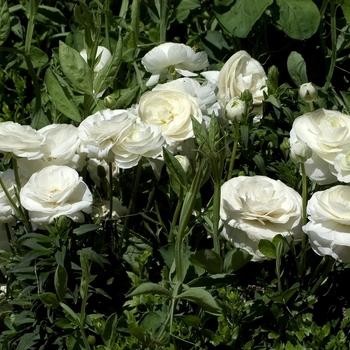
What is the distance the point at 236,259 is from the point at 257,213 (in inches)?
3.7

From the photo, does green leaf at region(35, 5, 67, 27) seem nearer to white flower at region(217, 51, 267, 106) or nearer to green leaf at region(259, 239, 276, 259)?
white flower at region(217, 51, 267, 106)

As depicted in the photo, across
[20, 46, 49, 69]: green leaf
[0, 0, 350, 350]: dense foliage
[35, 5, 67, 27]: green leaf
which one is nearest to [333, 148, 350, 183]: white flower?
[0, 0, 350, 350]: dense foliage

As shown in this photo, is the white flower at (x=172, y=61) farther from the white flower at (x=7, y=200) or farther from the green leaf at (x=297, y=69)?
the white flower at (x=7, y=200)

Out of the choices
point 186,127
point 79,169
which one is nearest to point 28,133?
point 79,169

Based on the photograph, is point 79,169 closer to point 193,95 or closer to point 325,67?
point 193,95

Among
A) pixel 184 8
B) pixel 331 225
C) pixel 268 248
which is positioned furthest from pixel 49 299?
pixel 184 8

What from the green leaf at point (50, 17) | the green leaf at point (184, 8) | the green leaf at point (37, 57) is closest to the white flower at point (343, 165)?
the green leaf at point (184, 8)

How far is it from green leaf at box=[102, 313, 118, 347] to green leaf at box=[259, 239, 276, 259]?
29 centimetres

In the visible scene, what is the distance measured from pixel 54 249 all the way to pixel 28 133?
235 millimetres

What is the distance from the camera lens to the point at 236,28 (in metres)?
1.93

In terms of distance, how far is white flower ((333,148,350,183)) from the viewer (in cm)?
126

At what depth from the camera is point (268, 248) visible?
1276mm

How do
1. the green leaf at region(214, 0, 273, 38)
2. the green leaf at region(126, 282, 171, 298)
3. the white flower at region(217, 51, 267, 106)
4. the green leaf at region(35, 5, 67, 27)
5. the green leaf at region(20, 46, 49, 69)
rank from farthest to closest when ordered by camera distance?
1. the green leaf at region(35, 5, 67, 27)
2. the green leaf at region(20, 46, 49, 69)
3. the green leaf at region(214, 0, 273, 38)
4. the white flower at region(217, 51, 267, 106)
5. the green leaf at region(126, 282, 171, 298)

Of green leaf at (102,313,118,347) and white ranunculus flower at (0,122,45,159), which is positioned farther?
white ranunculus flower at (0,122,45,159)
